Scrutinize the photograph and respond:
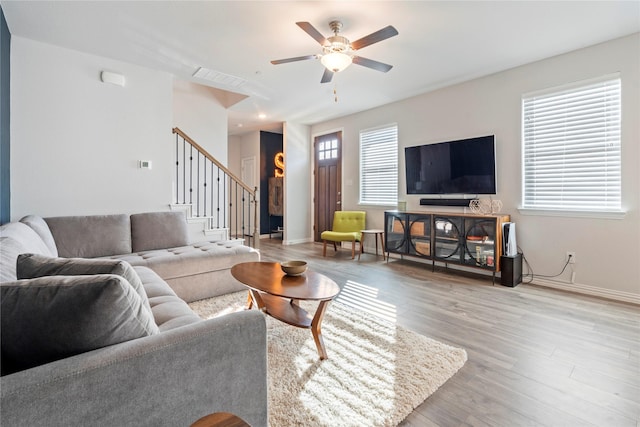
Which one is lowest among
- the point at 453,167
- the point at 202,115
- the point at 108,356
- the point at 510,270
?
the point at 510,270

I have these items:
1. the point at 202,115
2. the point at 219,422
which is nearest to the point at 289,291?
the point at 219,422

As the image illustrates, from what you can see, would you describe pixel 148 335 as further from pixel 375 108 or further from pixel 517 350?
pixel 375 108

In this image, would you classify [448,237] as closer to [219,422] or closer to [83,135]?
[219,422]

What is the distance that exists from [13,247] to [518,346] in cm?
319

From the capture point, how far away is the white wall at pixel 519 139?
3098mm

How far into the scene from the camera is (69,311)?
0.87 m

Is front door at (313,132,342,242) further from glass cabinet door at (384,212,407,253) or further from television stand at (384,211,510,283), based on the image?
television stand at (384,211,510,283)

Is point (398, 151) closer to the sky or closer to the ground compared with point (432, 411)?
closer to the sky

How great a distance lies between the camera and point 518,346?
2225 mm

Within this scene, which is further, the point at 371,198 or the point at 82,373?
the point at 371,198

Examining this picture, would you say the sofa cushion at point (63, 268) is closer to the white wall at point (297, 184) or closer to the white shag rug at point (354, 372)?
the white shag rug at point (354, 372)

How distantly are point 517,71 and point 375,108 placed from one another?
231 cm

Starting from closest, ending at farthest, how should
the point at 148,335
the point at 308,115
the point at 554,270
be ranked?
the point at 148,335 → the point at 554,270 → the point at 308,115

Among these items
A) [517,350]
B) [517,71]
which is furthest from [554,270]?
[517,71]
